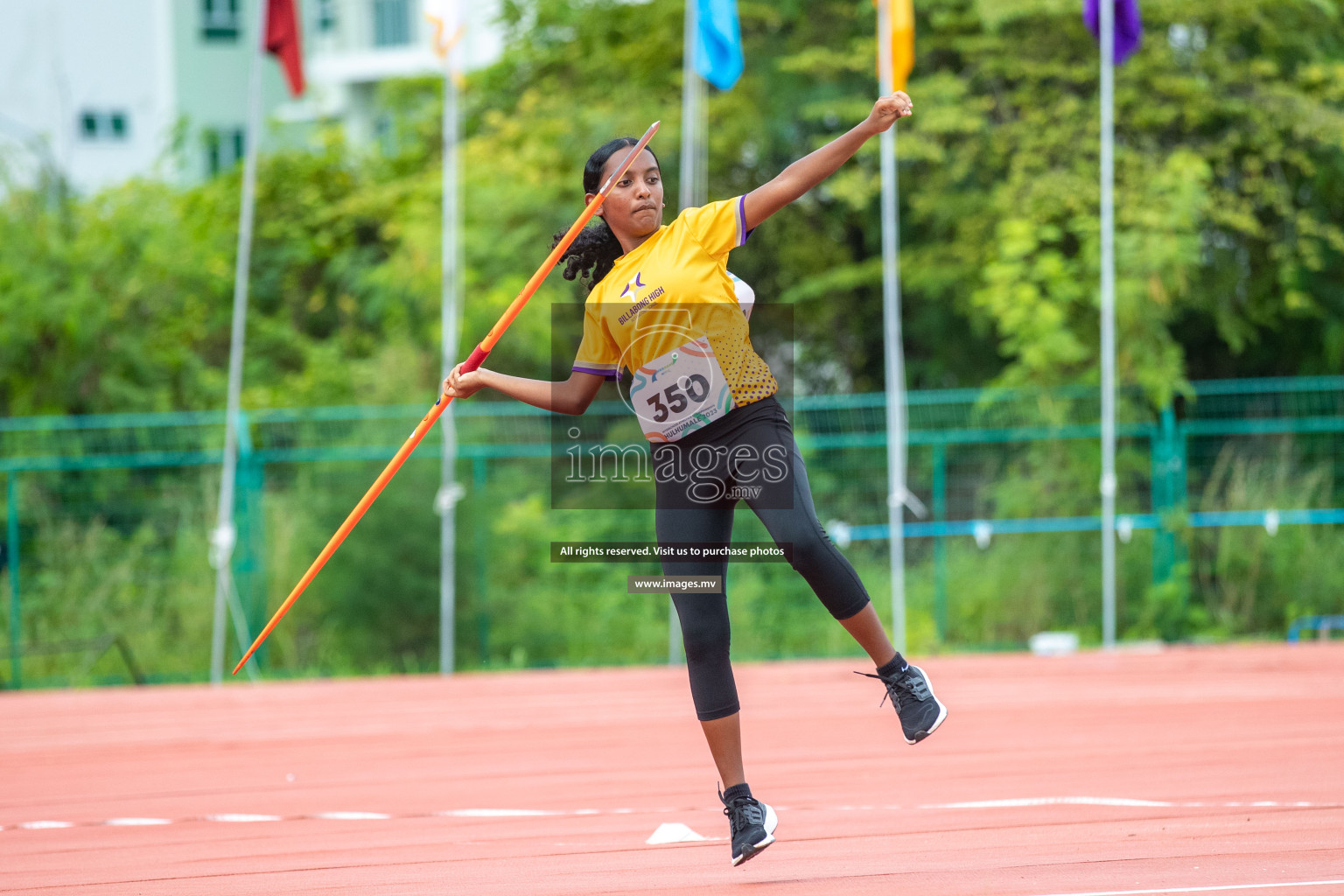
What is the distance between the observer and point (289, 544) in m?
9.81

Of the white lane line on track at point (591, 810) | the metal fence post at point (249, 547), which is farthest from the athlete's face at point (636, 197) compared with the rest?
the metal fence post at point (249, 547)

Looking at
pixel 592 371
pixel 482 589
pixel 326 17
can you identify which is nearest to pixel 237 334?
pixel 482 589

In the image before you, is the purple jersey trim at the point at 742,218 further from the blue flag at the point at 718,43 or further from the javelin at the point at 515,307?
the blue flag at the point at 718,43

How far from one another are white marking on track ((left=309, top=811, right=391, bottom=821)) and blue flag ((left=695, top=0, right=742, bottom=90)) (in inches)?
220

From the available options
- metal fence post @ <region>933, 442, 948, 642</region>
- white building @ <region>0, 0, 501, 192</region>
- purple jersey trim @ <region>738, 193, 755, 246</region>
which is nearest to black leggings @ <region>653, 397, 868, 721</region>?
purple jersey trim @ <region>738, 193, 755, 246</region>

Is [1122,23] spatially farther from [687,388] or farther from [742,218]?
[687,388]

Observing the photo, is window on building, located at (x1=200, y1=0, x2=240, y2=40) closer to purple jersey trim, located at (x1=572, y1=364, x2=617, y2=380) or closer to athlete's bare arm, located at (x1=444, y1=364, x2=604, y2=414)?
athlete's bare arm, located at (x1=444, y1=364, x2=604, y2=414)

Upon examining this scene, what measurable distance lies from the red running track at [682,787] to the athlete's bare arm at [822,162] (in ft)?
5.20

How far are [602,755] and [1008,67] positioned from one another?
871 centimetres

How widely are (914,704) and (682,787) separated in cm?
160

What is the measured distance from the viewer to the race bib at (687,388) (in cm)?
313

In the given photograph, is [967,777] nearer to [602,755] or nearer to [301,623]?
[602,755]

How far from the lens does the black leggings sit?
→ 311cm

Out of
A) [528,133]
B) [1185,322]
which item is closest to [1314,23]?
[1185,322]
